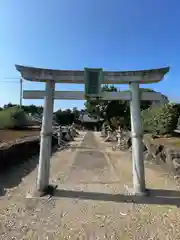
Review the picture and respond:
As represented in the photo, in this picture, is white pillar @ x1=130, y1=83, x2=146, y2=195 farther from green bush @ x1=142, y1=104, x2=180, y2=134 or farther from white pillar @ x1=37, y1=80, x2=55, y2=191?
green bush @ x1=142, y1=104, x2=180, y2=134

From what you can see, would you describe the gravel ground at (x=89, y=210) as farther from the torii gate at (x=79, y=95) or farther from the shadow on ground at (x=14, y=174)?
the torii gate at (x=79, y=95)

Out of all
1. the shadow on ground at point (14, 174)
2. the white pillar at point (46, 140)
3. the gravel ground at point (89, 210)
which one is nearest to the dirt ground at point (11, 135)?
the shadow on ground at point (14, 174)

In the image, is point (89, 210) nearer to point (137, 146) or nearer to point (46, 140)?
point (137, 146)

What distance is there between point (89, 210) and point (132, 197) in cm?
122

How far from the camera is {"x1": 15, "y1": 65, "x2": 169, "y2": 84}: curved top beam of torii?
582 cm

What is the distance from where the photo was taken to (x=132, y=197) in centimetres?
543

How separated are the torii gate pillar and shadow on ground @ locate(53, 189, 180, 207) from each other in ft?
0.82

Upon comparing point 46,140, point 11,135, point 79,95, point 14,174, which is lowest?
point 14,174

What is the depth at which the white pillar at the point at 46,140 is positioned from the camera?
5.72 meters

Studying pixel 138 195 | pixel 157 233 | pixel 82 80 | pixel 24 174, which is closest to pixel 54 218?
pixel 157 233

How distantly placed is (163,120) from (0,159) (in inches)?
376

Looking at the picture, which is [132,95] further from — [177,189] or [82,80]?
[177,189]

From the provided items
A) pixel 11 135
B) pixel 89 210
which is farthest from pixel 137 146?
pixel 11 135

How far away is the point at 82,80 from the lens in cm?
599
